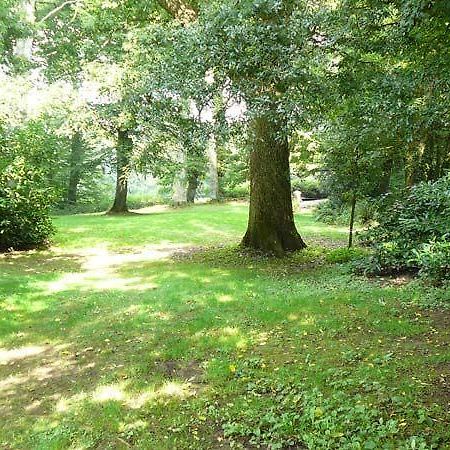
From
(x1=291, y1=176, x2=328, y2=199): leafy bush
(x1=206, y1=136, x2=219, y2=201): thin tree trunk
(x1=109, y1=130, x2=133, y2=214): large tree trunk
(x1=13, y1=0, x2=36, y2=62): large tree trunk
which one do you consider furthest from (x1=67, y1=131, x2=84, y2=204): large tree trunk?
(x1=291, y1=176, x2=328, y2=199): leafy bush

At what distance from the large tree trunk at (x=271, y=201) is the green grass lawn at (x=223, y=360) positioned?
3.13 feet

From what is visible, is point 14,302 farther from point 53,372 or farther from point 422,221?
point 422,221

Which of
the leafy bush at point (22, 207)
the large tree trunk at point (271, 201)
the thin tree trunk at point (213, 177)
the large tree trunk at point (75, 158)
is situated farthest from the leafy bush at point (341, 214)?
the large tree trunk at point (75, 158)

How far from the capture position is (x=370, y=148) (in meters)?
9.00

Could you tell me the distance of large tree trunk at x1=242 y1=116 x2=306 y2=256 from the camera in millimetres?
9414

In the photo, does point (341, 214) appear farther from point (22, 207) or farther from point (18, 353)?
point (18, 353)

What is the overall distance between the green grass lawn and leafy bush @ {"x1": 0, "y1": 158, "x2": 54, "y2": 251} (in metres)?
2.42

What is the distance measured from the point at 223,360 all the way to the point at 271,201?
5208 millimetres

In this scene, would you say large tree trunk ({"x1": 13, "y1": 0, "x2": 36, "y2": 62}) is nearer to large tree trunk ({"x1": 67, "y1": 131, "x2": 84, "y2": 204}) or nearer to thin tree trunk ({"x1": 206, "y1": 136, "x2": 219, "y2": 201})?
large tree trunk ({"x1": 67, "y1": 131, "x2": 84, "y2": 204})

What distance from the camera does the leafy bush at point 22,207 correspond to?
35.1 feet

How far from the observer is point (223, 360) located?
4723 mm

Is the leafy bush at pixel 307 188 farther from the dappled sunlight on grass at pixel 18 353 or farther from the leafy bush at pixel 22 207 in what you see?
the dappled sunlight on grass at pixel 18 353

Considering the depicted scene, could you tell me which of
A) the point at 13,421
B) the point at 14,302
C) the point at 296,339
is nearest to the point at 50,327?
the point at 14,302

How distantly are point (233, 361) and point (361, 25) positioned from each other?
4.25 meters
